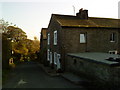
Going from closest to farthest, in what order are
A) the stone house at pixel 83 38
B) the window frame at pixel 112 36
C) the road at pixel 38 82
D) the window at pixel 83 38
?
the road at pixel 38 82 → the stone house at pixel 83 38 → the window at pixel 83 38 → the window frame at pixel 112 36

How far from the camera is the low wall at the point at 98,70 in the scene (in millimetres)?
8113

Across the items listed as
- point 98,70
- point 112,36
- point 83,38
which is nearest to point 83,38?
point 83,38

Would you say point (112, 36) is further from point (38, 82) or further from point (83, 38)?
point (38, 82)

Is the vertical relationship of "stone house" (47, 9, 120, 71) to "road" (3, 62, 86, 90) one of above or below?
above

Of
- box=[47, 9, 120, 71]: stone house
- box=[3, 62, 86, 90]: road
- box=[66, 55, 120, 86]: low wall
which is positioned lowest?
box=[3, 62, 86, 90]: road

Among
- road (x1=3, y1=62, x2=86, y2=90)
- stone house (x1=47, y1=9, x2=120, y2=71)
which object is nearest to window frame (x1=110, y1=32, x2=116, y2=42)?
stone house (x1=47, y1=9, x2=120, y2=71)

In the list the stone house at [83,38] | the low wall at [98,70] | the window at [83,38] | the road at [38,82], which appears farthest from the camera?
the window at [83,38]

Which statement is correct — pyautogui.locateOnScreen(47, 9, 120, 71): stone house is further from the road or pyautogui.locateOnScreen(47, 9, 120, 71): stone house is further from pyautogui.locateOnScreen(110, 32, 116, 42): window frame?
the road

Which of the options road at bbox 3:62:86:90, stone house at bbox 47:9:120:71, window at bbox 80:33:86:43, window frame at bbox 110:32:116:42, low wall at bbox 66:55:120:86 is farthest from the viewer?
window frame at bbox 110:32:116:42

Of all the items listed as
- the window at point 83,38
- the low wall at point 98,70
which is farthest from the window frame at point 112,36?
the low wall at point 98,70

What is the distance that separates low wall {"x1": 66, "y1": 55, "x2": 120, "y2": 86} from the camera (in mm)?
8113

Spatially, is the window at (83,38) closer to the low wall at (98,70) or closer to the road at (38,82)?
the low wall at (98,70)

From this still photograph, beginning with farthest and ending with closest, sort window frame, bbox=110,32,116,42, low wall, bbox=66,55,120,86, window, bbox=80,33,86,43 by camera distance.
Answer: window frame, bbox=110,32,116,42
window, bbox=80,33,86,43
low wall, bbox=66,55,120,86

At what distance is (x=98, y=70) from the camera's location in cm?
978
